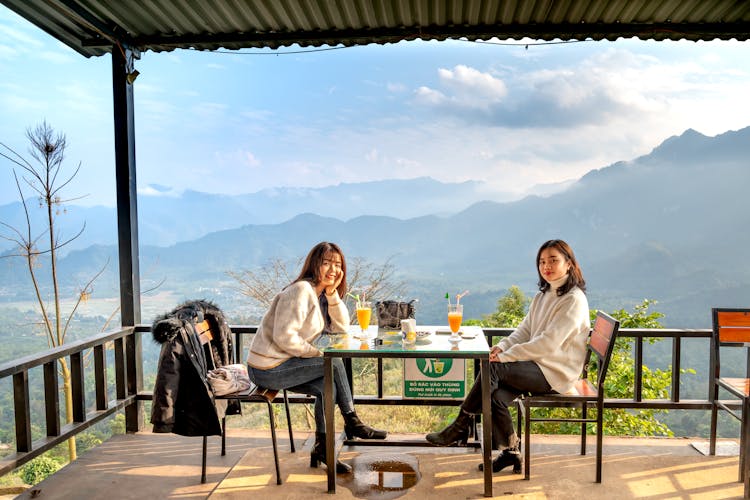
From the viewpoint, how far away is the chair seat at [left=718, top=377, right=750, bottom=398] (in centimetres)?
287

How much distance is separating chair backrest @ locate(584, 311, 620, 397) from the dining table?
23.0 inches

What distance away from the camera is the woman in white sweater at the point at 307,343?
9.19 feet

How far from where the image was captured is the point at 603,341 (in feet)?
9.39

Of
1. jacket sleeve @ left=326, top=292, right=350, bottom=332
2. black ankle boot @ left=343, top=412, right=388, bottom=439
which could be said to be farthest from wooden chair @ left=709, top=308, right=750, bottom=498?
jacket sleeve @ left=326, top=292, right=350, bottom=332

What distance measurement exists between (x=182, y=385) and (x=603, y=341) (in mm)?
2179

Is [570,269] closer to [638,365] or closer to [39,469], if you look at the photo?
[638,365]

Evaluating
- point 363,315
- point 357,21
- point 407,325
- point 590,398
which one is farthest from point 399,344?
point 357,21

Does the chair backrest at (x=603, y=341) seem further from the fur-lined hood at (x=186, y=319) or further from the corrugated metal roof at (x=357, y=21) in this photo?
the fur-lined hood at (x=186, y=319)

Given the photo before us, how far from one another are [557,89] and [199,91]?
22.1m

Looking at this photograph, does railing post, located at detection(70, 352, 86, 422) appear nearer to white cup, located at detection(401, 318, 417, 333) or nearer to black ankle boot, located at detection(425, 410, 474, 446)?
white cup, located at detection(401, 318, 417, 333)

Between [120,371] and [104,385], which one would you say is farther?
[120,371]

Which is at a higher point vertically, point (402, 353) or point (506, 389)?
point (402, 353)

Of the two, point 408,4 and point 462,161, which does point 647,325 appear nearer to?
point 408,4

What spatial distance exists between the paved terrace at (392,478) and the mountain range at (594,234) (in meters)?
14.6
